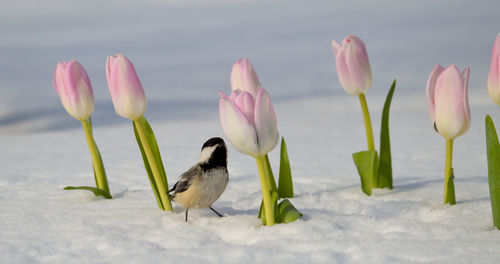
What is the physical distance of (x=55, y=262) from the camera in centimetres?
183

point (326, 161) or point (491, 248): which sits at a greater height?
point (491, 248)

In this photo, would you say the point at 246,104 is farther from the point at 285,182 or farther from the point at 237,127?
the point at 285,182

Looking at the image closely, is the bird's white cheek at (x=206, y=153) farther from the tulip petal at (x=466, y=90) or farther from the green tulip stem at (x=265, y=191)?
the tulip petal at (x=466, y=90)

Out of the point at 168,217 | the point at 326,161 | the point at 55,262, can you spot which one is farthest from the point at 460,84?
the point at 326,161

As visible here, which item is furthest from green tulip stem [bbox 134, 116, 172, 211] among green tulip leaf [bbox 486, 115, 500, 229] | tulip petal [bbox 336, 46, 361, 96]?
green tulip leaf [bbox 486, 115, 500, 229]

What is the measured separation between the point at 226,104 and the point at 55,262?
2.31ft

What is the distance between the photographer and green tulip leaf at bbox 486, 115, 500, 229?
1966 mm

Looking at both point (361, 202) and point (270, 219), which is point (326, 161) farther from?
point (270, 219)

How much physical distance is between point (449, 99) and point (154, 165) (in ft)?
3.56

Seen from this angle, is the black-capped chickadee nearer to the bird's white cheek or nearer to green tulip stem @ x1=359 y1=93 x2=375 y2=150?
the bird's white cheek

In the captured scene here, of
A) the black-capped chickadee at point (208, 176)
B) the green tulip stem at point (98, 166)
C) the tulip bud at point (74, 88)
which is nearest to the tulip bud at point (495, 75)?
the black-capped chickadee at point (208, 176)

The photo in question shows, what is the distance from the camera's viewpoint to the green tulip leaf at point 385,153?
2693 mm

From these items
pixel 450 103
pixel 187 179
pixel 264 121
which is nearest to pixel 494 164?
pixel 450 103

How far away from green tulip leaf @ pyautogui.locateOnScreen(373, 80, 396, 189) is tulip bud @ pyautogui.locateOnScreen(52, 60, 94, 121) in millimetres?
1273
